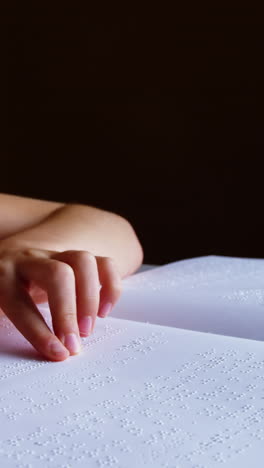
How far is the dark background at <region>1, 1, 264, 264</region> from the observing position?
225 cm

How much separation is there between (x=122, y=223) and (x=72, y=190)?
1484mm

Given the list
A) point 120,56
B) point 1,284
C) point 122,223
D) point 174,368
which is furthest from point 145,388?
point 120,56

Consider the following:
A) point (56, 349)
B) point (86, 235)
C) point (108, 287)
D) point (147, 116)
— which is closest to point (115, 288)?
point (108, 287)

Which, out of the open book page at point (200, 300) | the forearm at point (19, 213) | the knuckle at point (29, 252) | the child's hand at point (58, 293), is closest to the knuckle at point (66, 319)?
the child's hand at point (58, 293)

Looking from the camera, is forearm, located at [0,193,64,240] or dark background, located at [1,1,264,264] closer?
forearm, located at [0,193,64,240]

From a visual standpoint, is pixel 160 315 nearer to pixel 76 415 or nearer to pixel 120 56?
pixel 76 415

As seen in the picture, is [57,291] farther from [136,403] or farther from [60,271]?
[136,403]

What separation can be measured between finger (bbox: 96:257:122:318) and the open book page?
144 mm

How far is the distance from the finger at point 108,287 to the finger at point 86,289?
2cm

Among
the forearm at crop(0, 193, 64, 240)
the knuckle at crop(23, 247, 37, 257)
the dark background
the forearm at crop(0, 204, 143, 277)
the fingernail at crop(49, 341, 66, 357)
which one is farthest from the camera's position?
the dark background

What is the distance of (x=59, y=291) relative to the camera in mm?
633

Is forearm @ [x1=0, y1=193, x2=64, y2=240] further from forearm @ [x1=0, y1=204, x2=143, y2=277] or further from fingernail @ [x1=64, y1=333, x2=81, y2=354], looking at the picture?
fingernail @ [x1=64, y1=333, x2=81, y2=354]

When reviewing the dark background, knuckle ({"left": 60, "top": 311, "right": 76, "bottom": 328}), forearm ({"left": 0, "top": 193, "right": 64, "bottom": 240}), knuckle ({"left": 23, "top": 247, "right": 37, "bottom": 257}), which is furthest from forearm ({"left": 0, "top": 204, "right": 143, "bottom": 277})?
the dark background

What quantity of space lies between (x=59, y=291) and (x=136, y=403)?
6.8 inches
